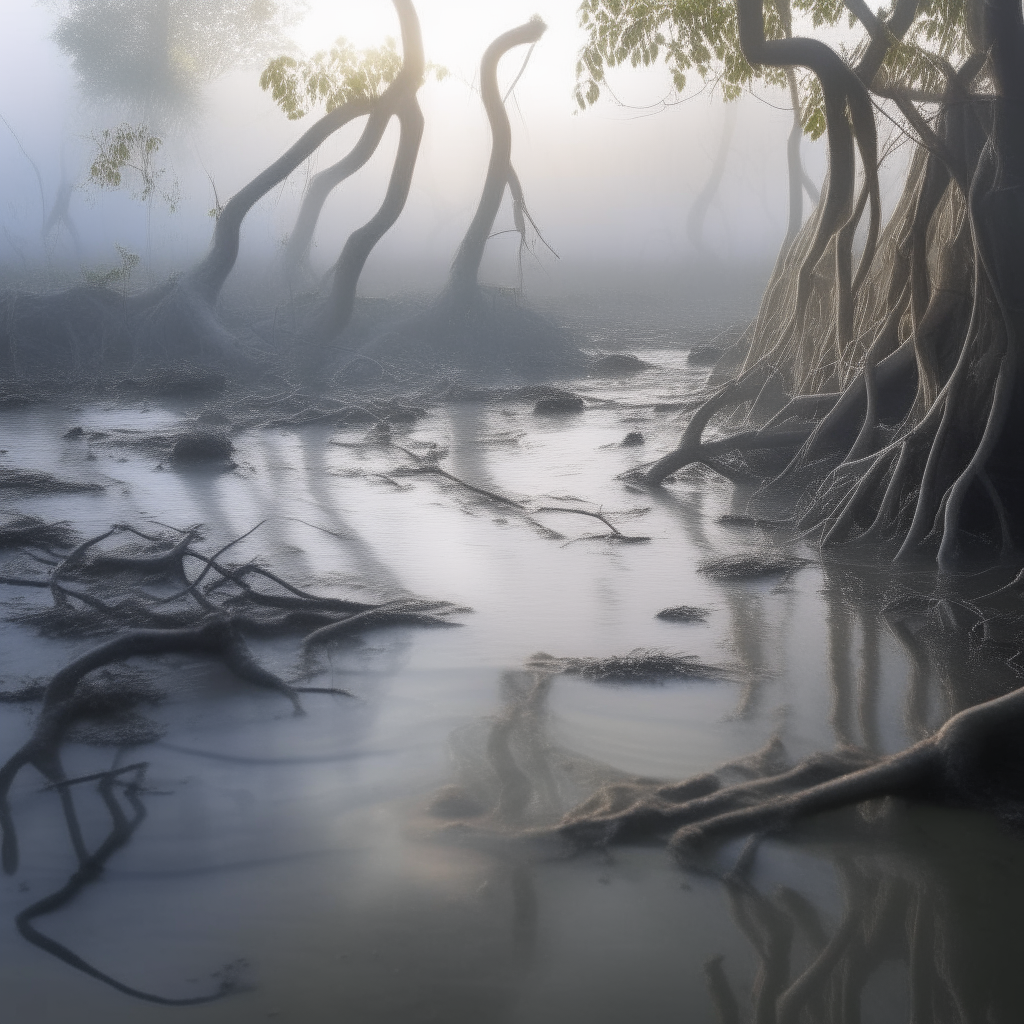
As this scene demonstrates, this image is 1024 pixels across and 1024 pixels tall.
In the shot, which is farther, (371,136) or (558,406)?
(371,136)

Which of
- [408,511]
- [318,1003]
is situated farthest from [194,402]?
[318,1003]

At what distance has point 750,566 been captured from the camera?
19.7ft

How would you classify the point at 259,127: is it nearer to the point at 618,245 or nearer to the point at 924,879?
the point at 618,245

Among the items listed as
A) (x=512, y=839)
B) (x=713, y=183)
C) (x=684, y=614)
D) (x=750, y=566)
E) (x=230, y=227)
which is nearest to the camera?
(x=512, y=839)

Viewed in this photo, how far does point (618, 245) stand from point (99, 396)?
1910 inches

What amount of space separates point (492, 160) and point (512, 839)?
14279 mm

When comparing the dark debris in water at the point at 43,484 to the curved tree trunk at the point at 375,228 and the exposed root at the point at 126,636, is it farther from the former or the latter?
→ the curved tree trunk at the point at 375,228

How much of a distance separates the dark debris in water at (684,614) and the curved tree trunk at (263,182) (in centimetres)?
1131

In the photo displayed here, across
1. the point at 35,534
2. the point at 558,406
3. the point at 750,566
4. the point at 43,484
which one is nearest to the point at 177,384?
the point at 558,406

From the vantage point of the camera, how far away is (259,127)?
198ft

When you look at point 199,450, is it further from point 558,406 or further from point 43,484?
point 558,406

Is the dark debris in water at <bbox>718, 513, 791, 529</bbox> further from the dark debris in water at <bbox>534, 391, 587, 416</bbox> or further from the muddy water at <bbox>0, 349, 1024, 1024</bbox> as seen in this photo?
the dark debris in water at <bbox>534, 391, 587, 416</bbox>

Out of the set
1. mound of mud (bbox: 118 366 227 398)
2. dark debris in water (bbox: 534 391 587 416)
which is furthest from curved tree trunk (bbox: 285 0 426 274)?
dark debris in water (bbox: 534 391 587 416)

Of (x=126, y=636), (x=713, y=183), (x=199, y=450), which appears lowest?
(x=199, y=450)
